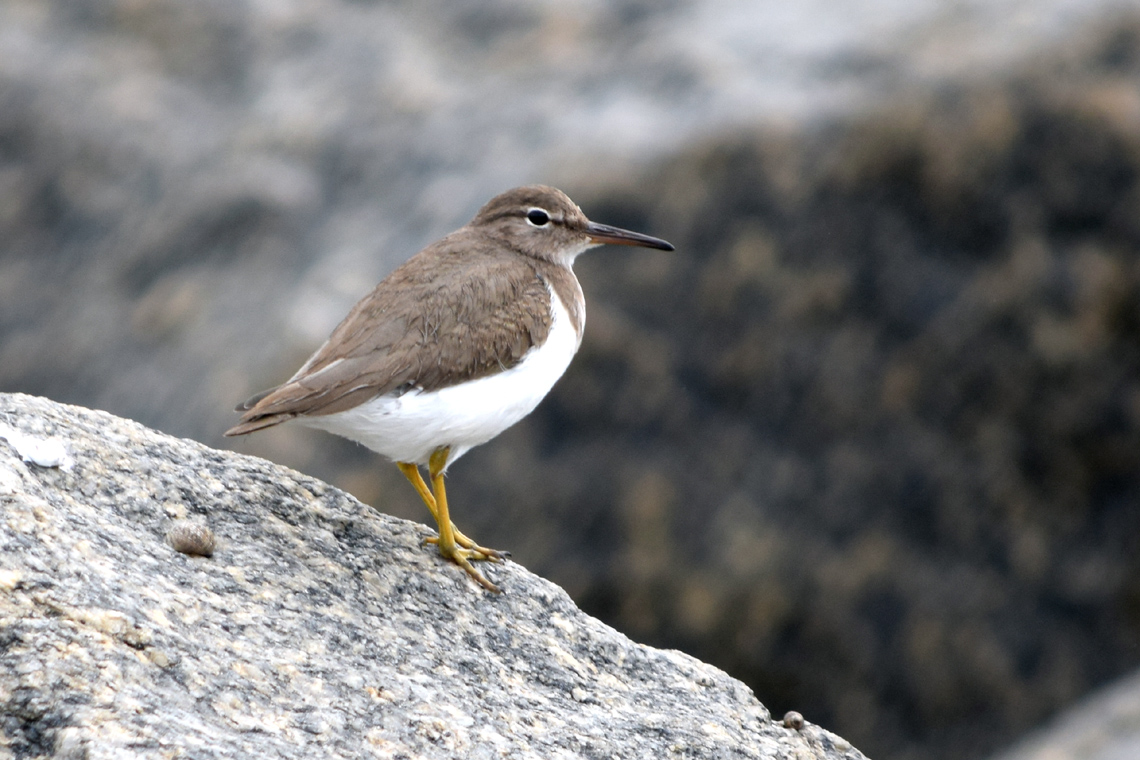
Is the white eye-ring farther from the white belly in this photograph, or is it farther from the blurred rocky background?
the blurred rocky background

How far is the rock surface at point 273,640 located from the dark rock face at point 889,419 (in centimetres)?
423

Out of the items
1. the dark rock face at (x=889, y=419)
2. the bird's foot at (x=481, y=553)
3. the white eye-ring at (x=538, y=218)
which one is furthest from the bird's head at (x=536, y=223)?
the dark rock face at (x=889, y=419)

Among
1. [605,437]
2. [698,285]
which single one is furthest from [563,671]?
[698,285]

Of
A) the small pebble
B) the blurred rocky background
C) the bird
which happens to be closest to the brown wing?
the bird

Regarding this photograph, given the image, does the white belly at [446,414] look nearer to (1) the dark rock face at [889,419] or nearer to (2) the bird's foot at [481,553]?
(2) the bird's foot at [481,553]

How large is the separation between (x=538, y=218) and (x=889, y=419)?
4350mm

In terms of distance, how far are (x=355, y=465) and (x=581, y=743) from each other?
19.3ft

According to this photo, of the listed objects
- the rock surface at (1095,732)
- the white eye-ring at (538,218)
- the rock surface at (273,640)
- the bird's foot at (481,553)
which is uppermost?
the white eye-ring at (538,218)

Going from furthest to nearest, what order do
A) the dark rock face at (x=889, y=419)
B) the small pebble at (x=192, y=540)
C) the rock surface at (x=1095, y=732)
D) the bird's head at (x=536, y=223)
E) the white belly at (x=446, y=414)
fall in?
the dark rock face at (x=889, y=419) < the rock surface at (x=1095, y=732) < the bird's head at (x=536, y=223) < the white belly at (x=446, y=414) < the small pebble at (x=192, y=540)

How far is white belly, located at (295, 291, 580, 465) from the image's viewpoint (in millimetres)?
5668

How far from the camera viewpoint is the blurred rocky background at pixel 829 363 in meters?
9.95

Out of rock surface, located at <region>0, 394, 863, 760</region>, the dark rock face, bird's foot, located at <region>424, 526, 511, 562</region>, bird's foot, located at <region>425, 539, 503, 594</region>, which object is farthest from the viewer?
the dark rock face

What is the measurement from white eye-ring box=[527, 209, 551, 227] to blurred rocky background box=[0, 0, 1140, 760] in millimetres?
3242

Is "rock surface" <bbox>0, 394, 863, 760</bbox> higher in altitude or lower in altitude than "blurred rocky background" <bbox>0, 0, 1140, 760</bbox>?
lower
